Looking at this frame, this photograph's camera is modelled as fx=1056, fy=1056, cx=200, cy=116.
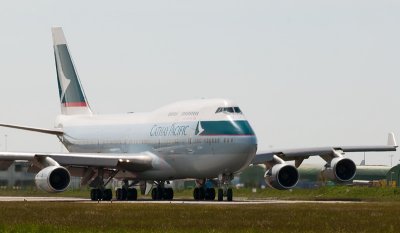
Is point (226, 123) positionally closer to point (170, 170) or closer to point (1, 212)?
point (170, 170)

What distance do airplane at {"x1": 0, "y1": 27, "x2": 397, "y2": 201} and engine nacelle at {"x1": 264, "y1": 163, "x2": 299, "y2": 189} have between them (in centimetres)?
6

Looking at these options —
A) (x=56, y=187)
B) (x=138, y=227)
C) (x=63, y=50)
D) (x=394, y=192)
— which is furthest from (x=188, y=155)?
(x=138, y=227)

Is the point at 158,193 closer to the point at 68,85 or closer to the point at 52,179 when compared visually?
the point at 52,179

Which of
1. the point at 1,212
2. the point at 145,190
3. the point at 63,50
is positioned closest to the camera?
the point at 1,212

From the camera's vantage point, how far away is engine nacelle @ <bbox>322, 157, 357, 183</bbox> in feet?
202

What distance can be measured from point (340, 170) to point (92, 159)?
14495 millimetres

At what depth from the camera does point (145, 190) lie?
68.8m

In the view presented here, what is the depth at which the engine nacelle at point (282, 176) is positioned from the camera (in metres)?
60.5

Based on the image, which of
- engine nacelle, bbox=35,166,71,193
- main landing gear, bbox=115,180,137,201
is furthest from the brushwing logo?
main landing gear, bbox=115,180,137,201

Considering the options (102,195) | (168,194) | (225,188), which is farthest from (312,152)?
(102,195)

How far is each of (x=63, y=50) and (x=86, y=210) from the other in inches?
1427

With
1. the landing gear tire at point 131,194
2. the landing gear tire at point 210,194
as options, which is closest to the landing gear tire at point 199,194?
the landing gear tire at point 210,194

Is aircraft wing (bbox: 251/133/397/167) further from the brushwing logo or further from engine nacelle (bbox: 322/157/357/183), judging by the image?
the brushwing logo

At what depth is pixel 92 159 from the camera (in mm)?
60031
